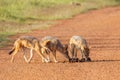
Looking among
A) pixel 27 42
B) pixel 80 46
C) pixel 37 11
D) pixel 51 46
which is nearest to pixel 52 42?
pixel 51 46

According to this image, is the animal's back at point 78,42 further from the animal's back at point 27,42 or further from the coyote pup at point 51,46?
the animal's back at point 27,42

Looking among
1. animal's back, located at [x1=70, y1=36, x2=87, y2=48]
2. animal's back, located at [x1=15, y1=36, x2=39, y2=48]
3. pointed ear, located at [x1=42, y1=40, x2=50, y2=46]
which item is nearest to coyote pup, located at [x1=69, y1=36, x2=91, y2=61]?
animal's back, located at [x1=70, y1=36, x2=87, y2=48]

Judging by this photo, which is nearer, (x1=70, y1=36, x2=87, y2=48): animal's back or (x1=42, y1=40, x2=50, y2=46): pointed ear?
(x1=42, y1=40, x2=50, y2=46): pointed ear

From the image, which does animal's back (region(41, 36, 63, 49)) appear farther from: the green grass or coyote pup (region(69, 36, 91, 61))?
the green grass

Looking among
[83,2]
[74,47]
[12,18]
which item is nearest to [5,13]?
[12,18]

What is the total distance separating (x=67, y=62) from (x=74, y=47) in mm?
481

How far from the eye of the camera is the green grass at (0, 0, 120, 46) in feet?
92.5

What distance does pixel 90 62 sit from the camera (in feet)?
43.9

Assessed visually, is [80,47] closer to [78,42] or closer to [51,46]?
[78,42]

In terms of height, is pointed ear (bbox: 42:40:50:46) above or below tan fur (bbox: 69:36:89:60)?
above

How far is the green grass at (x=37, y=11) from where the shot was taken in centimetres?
2820

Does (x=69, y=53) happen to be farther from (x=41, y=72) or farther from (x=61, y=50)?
(x=41, y=72)

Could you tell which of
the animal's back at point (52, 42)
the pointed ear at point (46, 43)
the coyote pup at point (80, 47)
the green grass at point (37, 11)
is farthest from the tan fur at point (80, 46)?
the green grass at point (37, 11)

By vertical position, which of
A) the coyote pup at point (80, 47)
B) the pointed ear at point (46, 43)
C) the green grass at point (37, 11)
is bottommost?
the coyote pup at point (80, 47)
